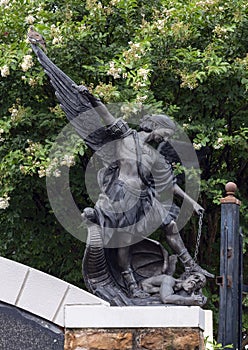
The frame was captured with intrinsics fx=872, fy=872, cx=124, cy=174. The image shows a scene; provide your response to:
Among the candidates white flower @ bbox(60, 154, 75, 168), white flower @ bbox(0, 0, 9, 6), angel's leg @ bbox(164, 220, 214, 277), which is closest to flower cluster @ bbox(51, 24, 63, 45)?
white flower @ bbox(0, 0, 9, 6)

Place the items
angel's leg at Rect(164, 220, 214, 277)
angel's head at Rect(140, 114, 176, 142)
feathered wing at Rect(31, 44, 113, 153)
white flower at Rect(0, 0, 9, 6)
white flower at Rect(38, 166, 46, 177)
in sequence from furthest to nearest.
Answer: white flower at Rect(0, 0, 9, 6), white flower at Rect(38, 166, 46, 177), angel's head at Rect(140, 114, 176, 142), feathered wing at Rect(31, 44, 113, 153), angel's leg at Rect(164, 220, 214, 277)

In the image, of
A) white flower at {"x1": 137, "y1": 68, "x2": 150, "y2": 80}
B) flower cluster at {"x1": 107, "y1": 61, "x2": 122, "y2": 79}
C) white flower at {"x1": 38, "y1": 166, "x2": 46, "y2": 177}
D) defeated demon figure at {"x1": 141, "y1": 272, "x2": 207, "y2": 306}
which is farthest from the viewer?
flower cluster at {"x1": 107, "y1": 61, "x2": 122, "y2": 79}

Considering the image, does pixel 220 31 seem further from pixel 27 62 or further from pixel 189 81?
pixel 27 62

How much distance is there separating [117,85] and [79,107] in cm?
373

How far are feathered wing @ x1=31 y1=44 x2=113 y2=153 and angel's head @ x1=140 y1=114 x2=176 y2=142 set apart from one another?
13.4 inches

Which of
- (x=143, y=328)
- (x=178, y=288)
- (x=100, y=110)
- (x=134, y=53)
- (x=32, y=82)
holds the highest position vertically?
(x=134, y=53)

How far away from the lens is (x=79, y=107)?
21.7 feet

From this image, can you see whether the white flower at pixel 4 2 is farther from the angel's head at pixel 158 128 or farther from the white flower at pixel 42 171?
the angel's head at pixel 158 128

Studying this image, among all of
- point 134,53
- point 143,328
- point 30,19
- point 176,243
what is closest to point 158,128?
point 176,243

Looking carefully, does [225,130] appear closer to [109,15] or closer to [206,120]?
[206,120]

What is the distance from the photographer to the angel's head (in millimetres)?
6695

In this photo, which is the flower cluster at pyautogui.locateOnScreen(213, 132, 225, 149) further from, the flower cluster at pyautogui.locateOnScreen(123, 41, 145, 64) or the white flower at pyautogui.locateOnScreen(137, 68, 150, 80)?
the flower cluster at pyautogui.locateOnScreen(123, 41, 145, 64)

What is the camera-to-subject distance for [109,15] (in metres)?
11.0

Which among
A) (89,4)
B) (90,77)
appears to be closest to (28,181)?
(90,77)
